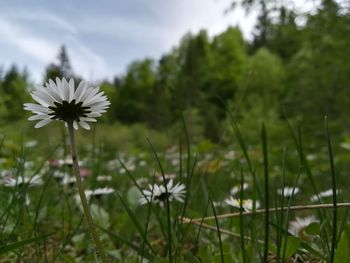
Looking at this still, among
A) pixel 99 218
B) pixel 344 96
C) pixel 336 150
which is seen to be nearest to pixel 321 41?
pixel 336 150

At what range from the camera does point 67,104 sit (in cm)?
56

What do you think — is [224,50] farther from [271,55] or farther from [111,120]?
[111,120]

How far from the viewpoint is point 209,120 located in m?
17.1

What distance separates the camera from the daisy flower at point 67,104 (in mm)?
562

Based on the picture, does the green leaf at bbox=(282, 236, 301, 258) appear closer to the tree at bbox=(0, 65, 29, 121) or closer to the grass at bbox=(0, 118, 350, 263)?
the grass at bbox=(0, 118, 350, 263)

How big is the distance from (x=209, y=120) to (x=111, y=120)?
1162cm

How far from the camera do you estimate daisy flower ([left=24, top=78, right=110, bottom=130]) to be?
22.1 inches

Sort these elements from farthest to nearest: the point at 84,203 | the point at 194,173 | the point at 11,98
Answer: the point at 11,98 < the point at 194,173 < the point at 84,203

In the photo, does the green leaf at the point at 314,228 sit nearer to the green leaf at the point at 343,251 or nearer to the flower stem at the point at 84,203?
the green leaf at the point at 343,251

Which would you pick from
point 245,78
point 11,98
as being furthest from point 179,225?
point 11,98

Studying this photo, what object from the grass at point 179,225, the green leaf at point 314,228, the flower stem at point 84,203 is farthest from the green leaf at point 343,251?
the flower stem at point 84,203

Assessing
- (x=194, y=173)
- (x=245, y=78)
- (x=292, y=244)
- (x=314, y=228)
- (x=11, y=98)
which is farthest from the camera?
(x=11, y=98)

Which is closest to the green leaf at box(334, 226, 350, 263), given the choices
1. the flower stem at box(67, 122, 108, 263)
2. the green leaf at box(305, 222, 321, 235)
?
the green leaf at box(305, 222, 321, 235)

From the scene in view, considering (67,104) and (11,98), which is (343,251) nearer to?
(67,104)
